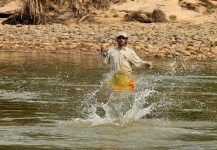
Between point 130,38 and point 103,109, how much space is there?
44.4 feet

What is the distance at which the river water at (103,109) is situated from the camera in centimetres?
1094

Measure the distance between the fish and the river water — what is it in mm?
335

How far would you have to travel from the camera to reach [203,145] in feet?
34.7

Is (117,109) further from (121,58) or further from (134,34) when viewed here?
(134,34)

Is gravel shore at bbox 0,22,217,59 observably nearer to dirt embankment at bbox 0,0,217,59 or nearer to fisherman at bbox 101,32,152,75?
dirt embankment at bbox 0,0,217,59

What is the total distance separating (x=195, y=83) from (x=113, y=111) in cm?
583

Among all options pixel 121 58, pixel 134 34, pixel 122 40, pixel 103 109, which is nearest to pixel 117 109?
pixel 121 58

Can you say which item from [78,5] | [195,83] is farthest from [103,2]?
[195,83]

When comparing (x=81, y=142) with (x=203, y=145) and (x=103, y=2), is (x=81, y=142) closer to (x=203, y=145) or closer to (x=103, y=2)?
(x=203, y=145)

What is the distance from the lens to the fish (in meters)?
12.9

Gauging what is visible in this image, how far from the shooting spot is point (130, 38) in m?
27.5

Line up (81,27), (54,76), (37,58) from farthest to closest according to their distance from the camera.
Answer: (81,27), (37,58), (54,76)

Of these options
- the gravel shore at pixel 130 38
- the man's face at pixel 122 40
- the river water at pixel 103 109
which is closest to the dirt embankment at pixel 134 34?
the gravel shore at pixel 130 38

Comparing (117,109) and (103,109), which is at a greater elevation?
(117,109)
